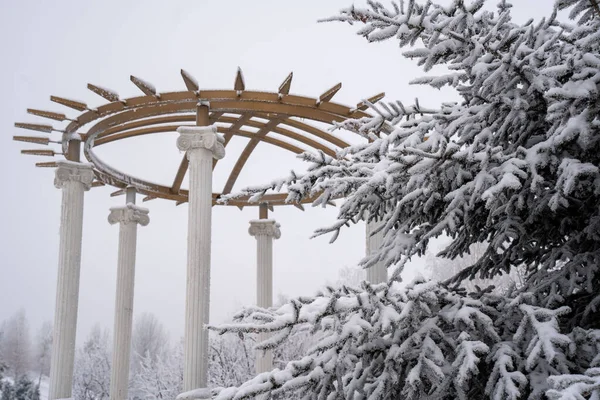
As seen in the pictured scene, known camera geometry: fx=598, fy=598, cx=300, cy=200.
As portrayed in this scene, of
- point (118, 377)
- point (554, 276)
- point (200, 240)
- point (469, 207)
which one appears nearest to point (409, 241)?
point (469, 207)

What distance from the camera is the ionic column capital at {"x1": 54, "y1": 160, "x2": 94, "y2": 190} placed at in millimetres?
10992

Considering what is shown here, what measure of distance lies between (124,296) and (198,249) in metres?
5.01

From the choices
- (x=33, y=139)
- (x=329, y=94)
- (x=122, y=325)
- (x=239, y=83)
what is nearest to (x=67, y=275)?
(x=33, y=139)

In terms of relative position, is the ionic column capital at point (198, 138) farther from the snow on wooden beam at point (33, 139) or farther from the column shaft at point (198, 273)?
the snow on wooden beam at point (33, 139)

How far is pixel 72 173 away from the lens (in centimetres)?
1106

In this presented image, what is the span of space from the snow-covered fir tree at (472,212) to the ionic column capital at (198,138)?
19.1 ft

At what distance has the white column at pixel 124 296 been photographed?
13.5 meters

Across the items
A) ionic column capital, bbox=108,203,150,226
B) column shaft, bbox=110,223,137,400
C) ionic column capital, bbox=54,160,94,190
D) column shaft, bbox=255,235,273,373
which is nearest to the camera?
ionic column capital, bbox=54,160,94,190

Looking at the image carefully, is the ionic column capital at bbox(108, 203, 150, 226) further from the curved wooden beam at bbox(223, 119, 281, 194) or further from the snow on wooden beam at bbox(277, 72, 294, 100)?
the snow on wooden beam at bbox(277, 72, 294, 100)

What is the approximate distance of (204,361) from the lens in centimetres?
928

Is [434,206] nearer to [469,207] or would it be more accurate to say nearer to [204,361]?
[469,207]

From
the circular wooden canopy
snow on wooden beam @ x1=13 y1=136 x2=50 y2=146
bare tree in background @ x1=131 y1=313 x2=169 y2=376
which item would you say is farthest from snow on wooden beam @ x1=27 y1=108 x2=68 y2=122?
bare tree in background @ x1=131 y1=313 x2=169 y2=376

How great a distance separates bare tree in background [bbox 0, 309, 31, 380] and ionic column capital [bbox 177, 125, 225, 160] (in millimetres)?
45108

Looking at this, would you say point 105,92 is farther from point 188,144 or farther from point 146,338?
point 146,338
